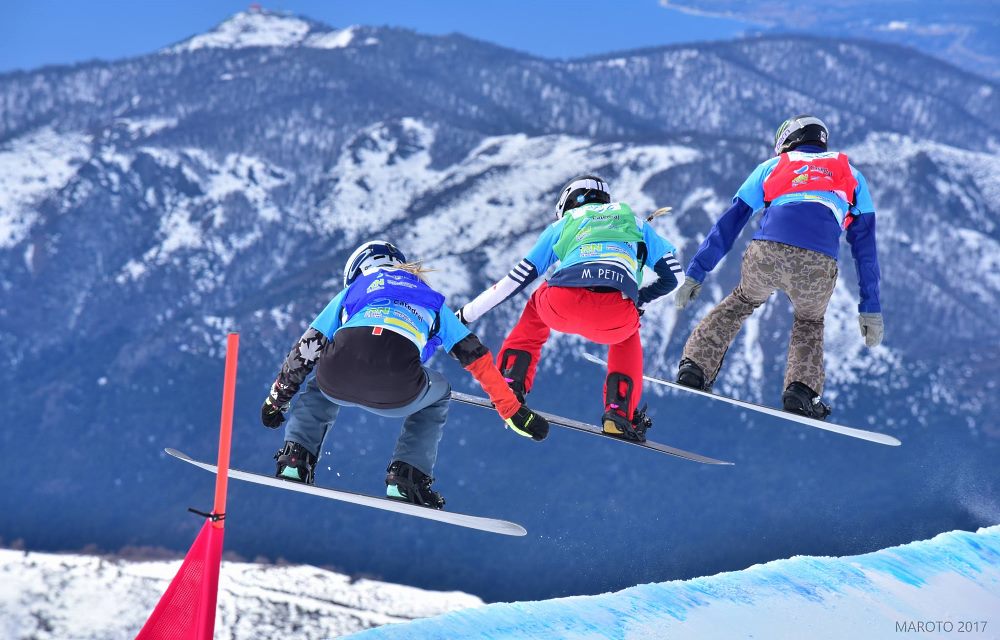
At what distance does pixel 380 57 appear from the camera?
3610 inches

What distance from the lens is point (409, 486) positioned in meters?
6.81

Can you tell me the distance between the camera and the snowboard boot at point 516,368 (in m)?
8.02

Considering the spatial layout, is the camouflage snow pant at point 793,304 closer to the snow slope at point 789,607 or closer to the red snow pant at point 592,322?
the red snow pant at point 592,322

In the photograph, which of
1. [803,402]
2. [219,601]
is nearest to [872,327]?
[803,402]

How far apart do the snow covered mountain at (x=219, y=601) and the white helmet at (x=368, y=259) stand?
2940 centimetres

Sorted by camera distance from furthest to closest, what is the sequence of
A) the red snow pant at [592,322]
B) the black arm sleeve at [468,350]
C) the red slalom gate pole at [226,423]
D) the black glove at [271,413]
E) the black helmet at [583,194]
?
the black helmet at [583,194] → the red snow pant at [592,322] → the black glove at [271,413] → the black arm sleeve at [468,350] → the red slalom gate pole at [226,423]

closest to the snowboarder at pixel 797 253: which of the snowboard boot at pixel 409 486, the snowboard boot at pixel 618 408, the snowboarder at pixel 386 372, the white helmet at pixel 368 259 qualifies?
the snowboard boot at pixel 618 408

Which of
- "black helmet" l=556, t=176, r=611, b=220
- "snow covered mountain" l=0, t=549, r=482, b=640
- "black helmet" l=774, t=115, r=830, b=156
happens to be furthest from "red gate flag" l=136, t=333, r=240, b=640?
"snow covered mountain" l=0, t=549, r=482, b=640

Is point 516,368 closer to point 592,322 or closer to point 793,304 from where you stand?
point 592,322

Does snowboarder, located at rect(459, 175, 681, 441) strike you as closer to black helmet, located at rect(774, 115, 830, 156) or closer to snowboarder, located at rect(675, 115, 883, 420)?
snowboarder, located at rect(675, 115, 883, 420)

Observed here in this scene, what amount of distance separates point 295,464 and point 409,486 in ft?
2.99

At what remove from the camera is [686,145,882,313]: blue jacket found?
A: 788 cm

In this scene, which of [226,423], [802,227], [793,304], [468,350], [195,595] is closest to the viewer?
[226,423]

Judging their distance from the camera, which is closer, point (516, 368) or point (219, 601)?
point (516, 368)
